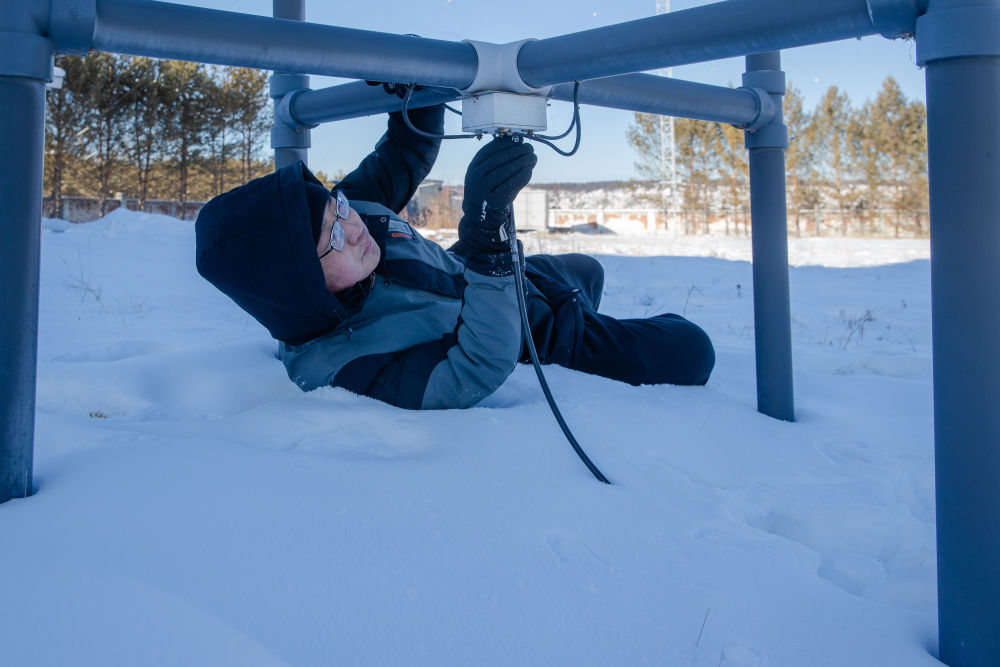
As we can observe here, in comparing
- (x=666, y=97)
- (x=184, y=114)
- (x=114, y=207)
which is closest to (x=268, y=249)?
(x=666, y=97)

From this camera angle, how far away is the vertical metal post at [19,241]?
88 centimetres

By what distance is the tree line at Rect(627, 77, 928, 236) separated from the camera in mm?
23203

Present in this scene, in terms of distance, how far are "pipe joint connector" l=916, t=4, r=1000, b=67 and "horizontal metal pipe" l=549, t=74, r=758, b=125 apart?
0.66m

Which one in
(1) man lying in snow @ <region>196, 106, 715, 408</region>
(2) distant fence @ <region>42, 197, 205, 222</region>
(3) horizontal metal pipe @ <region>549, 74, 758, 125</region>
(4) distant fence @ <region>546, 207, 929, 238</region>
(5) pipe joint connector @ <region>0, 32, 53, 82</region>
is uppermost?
(2) distant fence @ <region>42, 197, 205, 222</region>

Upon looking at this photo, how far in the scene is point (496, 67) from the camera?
3.74 feet

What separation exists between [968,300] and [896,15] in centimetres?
30

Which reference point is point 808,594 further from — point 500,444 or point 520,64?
point 520,64

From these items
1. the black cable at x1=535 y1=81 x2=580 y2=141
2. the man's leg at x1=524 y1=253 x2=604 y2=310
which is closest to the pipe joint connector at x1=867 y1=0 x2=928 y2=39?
the black cable at x1=535 y1=81 x2=580 y2=141

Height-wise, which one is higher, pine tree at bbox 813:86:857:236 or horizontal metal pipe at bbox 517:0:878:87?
pine tree at bbox 813:86:857:236

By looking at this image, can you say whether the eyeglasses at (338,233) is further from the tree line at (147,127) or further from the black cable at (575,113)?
the tree line at (147,127)

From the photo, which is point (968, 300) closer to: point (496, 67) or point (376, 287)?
point (496, 67)

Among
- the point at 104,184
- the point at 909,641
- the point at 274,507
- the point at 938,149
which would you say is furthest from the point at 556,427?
the point at 104,184

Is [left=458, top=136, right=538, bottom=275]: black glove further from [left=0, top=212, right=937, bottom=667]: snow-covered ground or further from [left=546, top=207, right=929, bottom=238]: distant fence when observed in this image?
[left=546, top=207, right=929, bottom=238]: distant fence

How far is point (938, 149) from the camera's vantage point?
0.71m
